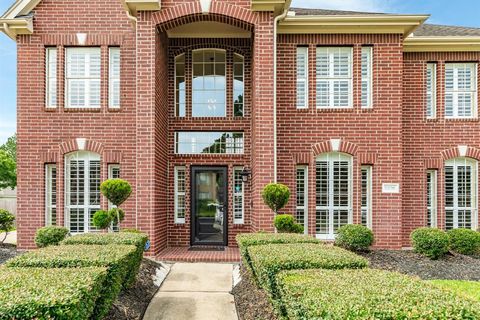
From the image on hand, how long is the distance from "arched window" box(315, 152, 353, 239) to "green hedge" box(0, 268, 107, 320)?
7.32 m

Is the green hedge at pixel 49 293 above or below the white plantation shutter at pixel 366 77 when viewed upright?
below

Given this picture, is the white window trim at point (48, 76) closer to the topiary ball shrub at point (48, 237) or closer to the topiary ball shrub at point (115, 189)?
the topiary ball shrub at point (48, 237)

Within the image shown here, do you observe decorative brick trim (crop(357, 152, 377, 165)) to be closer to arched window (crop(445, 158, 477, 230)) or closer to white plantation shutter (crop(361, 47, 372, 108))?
white plantation shutter (crop(361, 47, 372, 108))

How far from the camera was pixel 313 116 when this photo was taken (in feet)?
33.4

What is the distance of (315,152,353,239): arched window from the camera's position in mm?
10156

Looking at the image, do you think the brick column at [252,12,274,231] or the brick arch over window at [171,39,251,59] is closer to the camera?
the brick column at [252,12,274,231]

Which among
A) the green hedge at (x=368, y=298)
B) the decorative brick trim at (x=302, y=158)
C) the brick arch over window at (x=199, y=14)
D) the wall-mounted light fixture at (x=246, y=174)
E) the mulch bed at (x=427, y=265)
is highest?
the brick arch over window at (x=199, y=14)

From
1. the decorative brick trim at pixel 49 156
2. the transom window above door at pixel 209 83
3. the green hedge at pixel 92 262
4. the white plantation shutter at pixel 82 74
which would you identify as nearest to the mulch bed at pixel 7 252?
the decorative brick trim at pixel 49 156

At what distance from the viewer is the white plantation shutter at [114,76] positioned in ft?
33.9

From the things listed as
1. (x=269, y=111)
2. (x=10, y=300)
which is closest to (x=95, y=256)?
(x=10, y=300)

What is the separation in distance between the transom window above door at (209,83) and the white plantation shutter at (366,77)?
3.36 metres

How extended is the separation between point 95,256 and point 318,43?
8.12 metres

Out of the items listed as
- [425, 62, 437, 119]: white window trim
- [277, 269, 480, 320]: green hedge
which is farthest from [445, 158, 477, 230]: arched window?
[277, 269, 480, 320]: green hedge

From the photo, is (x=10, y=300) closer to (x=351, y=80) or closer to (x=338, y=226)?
(x=338, y=226)
